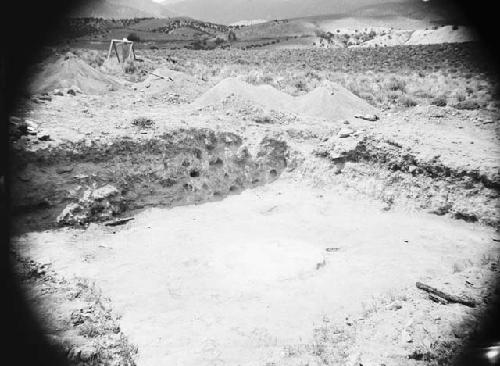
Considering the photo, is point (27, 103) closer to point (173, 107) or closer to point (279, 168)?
point (173, 107)

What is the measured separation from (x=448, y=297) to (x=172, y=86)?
14201 mm

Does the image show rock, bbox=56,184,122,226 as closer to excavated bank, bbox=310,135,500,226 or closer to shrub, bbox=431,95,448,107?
excavated bank, bbox=310,135,500,226

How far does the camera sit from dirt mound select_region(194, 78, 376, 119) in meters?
13.4

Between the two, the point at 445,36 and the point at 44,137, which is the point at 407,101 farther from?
the point at 445,36

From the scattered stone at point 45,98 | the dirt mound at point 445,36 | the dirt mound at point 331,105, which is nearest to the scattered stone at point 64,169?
the scattered stone at point 45,98

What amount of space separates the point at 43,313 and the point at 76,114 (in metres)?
7.19

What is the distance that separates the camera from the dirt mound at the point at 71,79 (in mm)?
14703

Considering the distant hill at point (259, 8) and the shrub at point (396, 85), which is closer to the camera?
the shrub at point (396, 85)

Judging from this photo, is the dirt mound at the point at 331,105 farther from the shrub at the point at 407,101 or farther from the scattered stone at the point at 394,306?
the scattered stone at the point at 394,306

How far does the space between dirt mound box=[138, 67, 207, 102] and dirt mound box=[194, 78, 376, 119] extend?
1.61m

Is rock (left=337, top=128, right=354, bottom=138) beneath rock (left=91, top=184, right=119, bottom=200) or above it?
above

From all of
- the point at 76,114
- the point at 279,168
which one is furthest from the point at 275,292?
the point at 76,114

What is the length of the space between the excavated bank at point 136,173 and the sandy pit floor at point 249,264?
50 cm

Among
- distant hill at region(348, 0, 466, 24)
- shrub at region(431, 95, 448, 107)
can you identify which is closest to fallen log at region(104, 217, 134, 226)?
shrub at region(431, 95, 448, 107)
